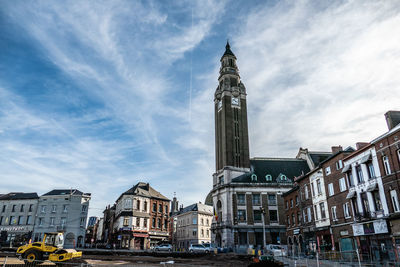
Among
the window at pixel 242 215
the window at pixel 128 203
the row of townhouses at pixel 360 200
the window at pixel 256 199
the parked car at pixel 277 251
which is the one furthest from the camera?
the window at pixel 256 199

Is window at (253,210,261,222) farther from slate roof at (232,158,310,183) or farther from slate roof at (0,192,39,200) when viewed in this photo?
slate roof at (0,192,39,200)

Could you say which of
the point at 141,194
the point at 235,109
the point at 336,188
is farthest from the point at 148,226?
the point at 336,188

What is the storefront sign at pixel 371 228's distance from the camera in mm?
23109

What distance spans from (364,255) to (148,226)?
44.1 m

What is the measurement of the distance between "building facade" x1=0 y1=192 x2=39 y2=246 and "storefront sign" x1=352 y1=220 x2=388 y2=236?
59370 mm

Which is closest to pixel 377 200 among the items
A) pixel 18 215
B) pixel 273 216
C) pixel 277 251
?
pixel 277 251

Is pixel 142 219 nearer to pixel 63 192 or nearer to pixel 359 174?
pixel 63 192

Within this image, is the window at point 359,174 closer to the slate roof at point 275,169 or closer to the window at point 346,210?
the window at point 346,210

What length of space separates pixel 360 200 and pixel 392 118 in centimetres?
809

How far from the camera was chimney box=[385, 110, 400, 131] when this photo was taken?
25.3 metres

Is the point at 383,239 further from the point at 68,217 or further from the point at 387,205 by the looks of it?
the point at 68,217

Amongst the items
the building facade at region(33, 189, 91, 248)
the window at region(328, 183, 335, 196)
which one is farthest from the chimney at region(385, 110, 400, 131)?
the building facade at region(33, 189, 91, 248)

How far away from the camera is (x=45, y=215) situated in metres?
59.0

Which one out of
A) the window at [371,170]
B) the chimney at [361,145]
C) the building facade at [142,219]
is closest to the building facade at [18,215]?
the building facade at [142,219]
